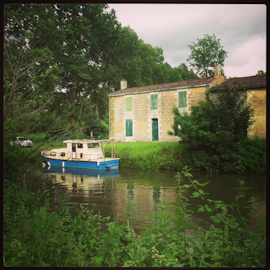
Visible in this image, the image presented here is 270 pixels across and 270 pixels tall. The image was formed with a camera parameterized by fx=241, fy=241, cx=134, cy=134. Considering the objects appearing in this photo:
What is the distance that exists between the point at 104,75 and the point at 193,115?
12063mm

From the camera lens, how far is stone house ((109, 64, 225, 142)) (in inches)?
578

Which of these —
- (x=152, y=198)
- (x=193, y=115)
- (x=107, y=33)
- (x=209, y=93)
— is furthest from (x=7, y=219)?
(x=107, y=33)

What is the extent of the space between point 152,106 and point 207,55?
15.2 feet

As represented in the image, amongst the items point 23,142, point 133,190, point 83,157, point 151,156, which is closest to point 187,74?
point 151,156

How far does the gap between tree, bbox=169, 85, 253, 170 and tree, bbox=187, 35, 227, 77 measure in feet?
13.7

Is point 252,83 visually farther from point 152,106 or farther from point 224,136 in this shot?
point 152,106

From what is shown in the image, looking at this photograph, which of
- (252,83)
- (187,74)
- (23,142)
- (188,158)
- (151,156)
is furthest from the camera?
(187,74)

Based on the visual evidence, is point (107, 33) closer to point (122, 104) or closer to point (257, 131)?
point (122, 104)

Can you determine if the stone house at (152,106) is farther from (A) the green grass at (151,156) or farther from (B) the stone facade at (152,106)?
(A) the green grass at (151,156)

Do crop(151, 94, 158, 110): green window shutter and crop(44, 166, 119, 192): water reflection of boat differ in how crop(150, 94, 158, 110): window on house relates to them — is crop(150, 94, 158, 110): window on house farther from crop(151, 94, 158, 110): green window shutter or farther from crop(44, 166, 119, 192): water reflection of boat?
crop(44, 166, 119, 192): water reflection of boat

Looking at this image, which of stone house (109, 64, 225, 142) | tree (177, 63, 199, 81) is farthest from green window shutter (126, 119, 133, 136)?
tree (177, 63, 199, 81)

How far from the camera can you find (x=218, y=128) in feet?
34.3

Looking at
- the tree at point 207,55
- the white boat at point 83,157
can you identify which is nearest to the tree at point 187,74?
the tree at point 207,55

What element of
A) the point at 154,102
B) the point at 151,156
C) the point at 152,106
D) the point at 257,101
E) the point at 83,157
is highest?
the point at 154,102
